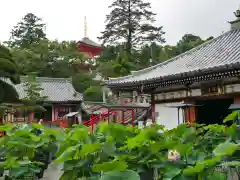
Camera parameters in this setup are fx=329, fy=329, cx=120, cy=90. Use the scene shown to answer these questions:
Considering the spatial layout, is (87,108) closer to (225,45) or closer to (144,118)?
(144,118)

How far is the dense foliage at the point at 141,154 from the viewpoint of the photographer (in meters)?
1.78

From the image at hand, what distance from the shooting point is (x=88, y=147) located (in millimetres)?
2125

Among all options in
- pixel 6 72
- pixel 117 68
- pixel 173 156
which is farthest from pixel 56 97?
pixel 173 156

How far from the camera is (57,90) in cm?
3291

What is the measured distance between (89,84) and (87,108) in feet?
20.6

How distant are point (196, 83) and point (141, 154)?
31.8ft

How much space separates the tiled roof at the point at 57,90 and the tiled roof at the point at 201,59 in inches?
722

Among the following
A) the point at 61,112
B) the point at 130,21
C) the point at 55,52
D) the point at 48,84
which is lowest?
the point at 61,112

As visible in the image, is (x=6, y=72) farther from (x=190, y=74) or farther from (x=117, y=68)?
(x=117, y=68)

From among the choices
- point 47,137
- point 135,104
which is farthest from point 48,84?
point 47,137

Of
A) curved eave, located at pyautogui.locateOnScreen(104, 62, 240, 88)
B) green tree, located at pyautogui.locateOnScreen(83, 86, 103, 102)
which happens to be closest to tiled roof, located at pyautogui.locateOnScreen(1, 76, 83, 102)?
green tree, located at pyautogui.locateOnScreen(83, 86, 103, 102)

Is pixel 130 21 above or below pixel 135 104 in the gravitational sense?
above

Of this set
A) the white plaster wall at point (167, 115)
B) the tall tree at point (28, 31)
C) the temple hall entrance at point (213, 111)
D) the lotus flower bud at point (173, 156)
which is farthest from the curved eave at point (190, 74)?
the tall tree at point (28, 31)

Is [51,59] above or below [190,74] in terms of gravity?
above
